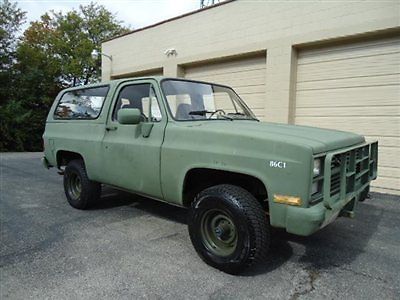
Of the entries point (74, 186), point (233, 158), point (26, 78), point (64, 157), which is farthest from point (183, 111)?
point (26, 78)

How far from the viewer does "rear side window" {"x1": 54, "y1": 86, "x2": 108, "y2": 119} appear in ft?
16.5

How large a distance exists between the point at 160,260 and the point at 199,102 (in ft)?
6.39

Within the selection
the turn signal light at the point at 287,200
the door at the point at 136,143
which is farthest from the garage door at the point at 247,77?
the turn signal light at the point at 287,200

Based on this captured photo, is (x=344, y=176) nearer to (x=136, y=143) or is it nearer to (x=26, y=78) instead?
(x=136, y=143)

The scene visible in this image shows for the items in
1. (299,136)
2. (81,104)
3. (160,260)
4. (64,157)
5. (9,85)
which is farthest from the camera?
(9,85)

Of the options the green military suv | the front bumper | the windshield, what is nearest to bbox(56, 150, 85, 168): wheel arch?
the green military suv

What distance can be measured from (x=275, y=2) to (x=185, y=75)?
374 cm

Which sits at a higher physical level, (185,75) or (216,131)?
(185,75)

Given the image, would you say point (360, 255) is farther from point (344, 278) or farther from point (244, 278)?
point (244, 278)

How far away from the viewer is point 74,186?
561cm

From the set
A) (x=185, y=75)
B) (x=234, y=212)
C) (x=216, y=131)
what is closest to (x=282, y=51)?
(x=185, y=75)

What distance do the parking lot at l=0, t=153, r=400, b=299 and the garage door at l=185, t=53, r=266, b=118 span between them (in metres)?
4.44

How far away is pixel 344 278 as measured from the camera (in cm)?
320

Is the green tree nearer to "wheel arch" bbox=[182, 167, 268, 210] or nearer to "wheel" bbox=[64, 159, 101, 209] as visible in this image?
"wheel" bbox=[64, 159, 101, 209]
